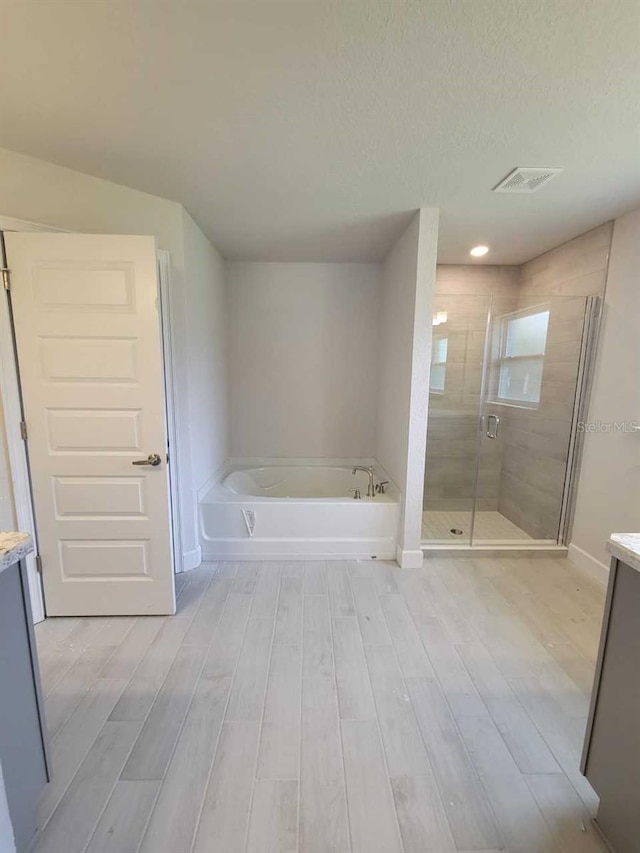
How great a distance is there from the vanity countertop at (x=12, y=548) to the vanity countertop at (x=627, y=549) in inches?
63.9

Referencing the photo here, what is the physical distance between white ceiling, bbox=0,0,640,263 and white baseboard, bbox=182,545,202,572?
2362 millimetres

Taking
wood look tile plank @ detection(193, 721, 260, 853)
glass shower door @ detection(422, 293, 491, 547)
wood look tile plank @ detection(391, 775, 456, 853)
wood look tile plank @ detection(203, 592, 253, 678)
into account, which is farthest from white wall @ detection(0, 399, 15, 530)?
glass shower door @ detection(422, 293, 491, 547)

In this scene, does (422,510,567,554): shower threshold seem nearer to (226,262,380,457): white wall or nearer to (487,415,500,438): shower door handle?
(487,415,500,438): shower door handle

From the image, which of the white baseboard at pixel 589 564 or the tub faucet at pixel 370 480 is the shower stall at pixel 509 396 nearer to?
the white baseboard at pixel 589 564

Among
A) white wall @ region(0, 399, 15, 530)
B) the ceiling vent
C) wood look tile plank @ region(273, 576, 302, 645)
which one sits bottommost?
wood look tile plank @ region(273, 576, 302, 645)

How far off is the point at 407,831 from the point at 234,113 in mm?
2617

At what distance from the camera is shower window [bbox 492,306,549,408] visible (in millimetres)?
3203

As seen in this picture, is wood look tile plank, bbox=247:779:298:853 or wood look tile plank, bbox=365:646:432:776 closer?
wood look tile plank, bbox=247:779:298:853

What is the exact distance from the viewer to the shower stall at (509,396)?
2820mm

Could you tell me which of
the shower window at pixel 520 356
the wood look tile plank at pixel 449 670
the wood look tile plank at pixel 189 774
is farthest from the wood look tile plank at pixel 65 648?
the shower window at pixel 520 356

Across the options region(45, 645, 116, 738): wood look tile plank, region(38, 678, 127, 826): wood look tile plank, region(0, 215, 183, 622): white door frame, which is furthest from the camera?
region(0, 215, 183, 622): white door frame

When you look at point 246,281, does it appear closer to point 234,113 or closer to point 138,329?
point 138,329

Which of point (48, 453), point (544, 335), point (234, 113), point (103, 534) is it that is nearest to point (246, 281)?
point (234, 113)

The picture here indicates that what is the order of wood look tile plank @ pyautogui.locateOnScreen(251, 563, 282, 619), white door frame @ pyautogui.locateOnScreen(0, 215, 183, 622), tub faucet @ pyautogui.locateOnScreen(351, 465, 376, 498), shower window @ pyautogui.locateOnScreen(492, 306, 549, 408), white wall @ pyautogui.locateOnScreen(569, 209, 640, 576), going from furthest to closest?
shower window @ pyautogui.locateOnScreen(492, 306, 549, 408) → tub faucet @ pyautogui.locateOnScreen(351, 465, 376, 498) → white wall @ pyautogui.locateOnScreen(569, 209, 640, 576) → wood look tile plank @ pyautogui.locateOnScreen(251, 563, 282, 619) → white door frame @ pyautogui.locateOnScreen(0, 215, 183, 622)
